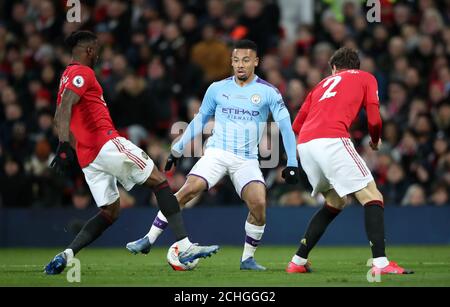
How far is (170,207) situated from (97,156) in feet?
3.08

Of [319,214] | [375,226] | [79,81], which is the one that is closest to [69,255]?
[79,81]

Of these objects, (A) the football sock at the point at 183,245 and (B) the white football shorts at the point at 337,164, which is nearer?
(B) the white football shorts at the point at 337,164

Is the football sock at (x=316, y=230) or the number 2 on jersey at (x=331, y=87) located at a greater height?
the number 2 on jersey at (x=331, y=87)

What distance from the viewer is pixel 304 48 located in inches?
762

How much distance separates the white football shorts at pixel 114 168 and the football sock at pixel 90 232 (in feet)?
0.53

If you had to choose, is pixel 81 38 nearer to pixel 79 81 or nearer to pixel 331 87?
pixel 79 81

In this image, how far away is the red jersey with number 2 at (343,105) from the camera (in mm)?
10766

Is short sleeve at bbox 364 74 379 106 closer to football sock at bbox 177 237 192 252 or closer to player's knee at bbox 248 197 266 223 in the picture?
player's knee at bbox 248 197 266 223

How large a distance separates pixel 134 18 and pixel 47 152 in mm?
3897

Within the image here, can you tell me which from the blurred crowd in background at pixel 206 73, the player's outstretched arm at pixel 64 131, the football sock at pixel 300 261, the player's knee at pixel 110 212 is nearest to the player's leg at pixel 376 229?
the football sock at pixel 300 261

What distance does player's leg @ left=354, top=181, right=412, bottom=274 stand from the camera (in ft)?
34.0

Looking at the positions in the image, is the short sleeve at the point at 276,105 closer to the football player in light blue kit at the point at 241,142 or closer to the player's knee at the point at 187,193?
the football player in light blue kit at the point at 241,142
